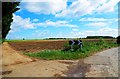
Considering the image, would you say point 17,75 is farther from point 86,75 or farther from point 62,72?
point 86,75

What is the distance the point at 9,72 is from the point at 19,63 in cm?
309

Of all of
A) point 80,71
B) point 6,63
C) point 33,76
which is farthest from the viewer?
point 6,63

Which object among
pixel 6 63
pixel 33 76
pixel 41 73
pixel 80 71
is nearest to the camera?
pixel 33 76

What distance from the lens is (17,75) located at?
1200 cm

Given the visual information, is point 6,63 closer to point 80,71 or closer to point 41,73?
point 41,73

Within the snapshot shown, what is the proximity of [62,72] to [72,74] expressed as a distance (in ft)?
2.19

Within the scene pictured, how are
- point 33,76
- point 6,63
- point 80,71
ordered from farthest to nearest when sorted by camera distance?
point 6,63, point 80,71, point 33,76

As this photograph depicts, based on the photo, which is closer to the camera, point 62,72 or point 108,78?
point 108,78

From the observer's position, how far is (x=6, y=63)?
51.3ft

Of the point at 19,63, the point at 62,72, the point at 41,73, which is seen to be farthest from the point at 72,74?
the point at 19,63

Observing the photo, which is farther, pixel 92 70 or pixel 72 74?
pixel 92 70

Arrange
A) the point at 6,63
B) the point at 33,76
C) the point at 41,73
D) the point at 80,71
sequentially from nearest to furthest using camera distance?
the point at 33,76, the point at 41,73, the point at 80,71, the point at 6,63

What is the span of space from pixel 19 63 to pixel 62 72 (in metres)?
3.99

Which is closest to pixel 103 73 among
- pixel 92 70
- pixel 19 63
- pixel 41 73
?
pixel 92 70
